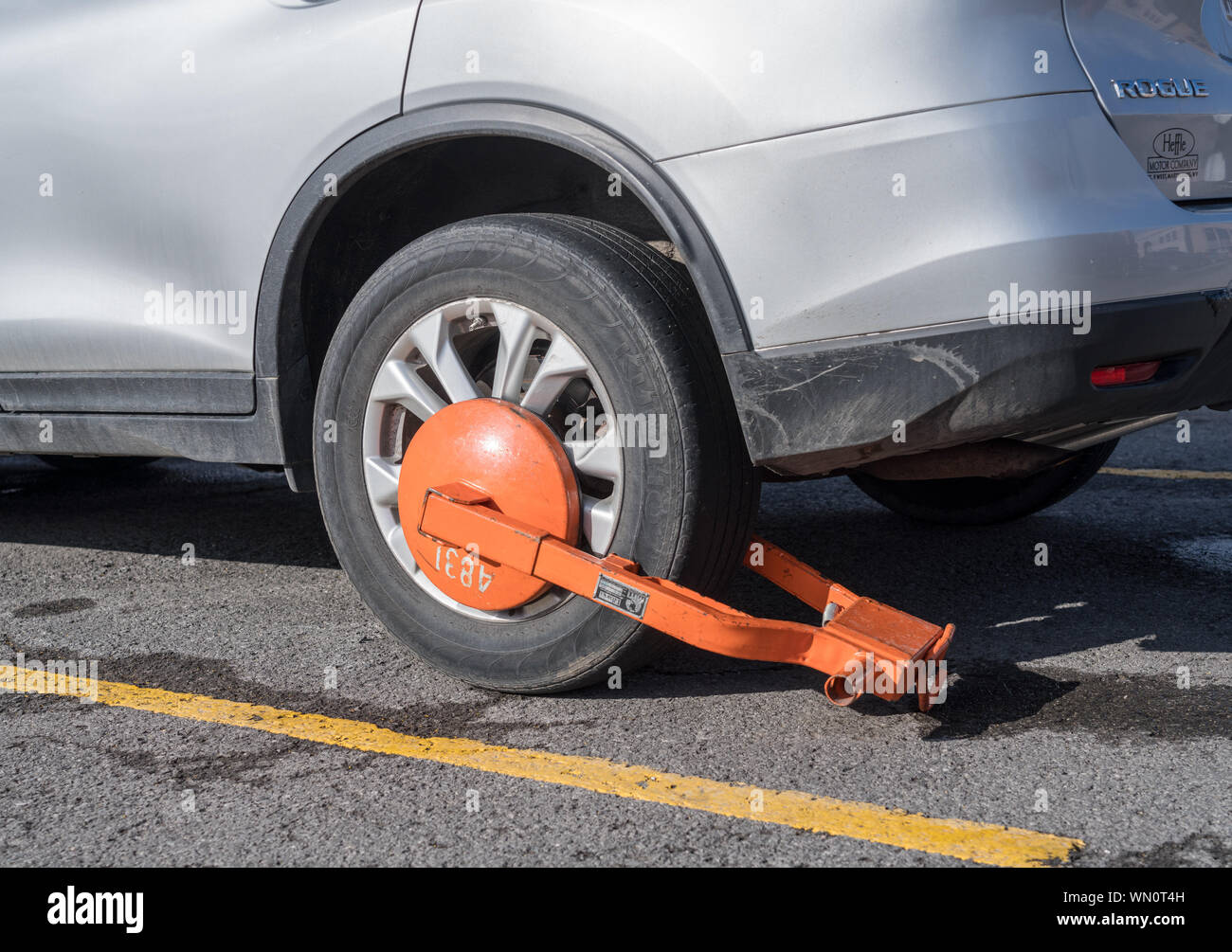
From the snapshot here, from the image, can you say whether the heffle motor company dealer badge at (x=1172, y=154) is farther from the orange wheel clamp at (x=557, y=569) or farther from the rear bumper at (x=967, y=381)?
the orange wheel clamp at (x=557, y=569)

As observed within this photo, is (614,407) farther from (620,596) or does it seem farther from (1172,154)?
(1172,154)

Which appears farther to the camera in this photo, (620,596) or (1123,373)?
(620,596)

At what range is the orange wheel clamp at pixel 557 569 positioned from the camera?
2.33m

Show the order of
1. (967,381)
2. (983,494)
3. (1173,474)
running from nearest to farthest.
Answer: (967,381) → (983,494) → (1173,474)

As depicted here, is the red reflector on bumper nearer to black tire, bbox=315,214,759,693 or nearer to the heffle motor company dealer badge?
the heffle motor company dealer badge

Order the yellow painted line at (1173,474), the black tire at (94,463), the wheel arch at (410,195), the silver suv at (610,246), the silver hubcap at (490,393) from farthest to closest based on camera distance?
1. the black tire at (94,463)
2. the yellow painted line at (1173,474)
3. the silver hubcap at (490,393)
4. the wheel arch at (410,195)
5. the silver suv at (610,246)

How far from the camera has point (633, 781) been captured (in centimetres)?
221

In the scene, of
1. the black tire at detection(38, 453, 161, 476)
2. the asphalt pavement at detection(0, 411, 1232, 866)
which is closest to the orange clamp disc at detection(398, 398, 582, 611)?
the asphalt pavement at detection(0, 411, 1232, 866)

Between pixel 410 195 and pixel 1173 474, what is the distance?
3.10m

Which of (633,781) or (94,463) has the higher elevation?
(94,463)

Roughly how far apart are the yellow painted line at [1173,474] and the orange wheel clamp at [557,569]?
2.44m

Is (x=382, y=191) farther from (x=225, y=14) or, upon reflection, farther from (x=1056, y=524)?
(x=1056, y=524)

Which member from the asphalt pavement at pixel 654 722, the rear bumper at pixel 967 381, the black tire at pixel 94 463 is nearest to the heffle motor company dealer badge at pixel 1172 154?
the rear bumper at pixel 967 381

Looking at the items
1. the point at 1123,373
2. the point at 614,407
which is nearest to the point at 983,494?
the point at 1123,373
